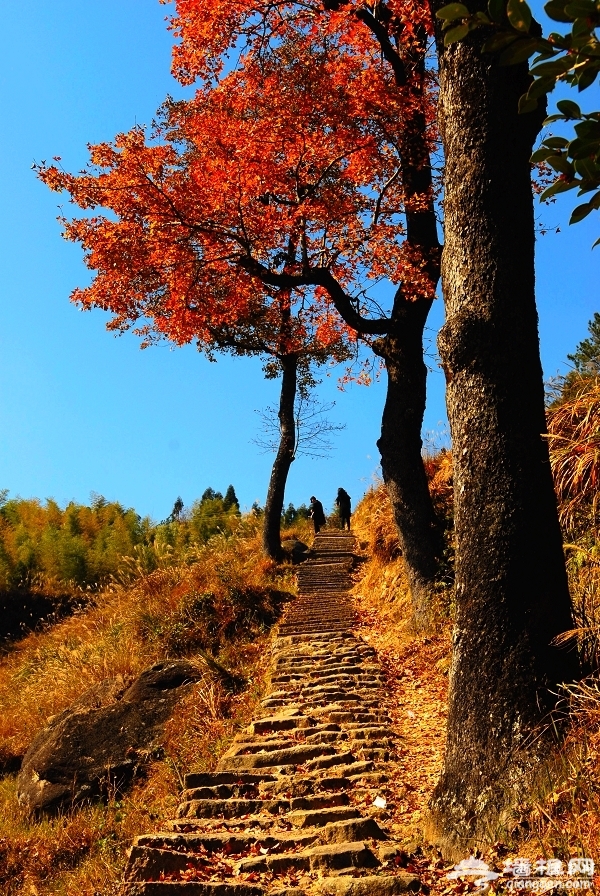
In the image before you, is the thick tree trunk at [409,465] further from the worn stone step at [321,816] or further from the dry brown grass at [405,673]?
the worn stone step at [321,816]

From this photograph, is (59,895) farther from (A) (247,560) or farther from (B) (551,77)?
(A) (247,560)

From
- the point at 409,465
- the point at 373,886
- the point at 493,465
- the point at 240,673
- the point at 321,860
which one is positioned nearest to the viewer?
the point at 373,886

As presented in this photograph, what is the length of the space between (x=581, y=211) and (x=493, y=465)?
248 cm

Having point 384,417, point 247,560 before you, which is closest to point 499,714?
point 384,417

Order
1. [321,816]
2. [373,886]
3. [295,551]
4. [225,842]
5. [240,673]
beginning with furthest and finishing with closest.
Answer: [295,551], [240,673], [321,816], [225,842], [373,886]

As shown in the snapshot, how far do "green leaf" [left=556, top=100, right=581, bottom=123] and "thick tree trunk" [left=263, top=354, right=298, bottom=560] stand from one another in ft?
51.6

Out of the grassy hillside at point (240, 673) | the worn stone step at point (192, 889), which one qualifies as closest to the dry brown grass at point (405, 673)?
the grassy hillside at point (240, 673)

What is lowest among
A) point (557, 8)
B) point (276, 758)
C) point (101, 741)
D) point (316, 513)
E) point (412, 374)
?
point (101, 741)

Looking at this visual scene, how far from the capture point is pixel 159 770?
8.89 m

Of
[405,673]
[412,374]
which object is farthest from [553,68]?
[412,374]

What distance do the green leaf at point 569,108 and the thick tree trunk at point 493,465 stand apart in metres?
2.59

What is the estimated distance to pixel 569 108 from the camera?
2.26 meters

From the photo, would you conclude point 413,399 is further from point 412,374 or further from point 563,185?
point 563,185

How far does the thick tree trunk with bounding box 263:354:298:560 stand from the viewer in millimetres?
17766
